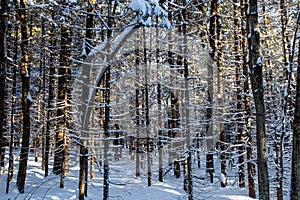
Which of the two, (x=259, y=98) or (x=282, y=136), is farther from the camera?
(x=282, y=136)

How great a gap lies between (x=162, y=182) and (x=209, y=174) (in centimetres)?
283

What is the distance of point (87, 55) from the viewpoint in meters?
7.73

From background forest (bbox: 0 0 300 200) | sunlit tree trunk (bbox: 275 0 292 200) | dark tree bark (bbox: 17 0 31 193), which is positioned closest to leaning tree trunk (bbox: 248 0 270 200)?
background forest (bbox: 0 0 300 200)

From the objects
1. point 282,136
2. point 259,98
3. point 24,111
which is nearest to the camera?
point 259,98

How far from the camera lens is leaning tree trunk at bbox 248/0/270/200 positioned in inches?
218

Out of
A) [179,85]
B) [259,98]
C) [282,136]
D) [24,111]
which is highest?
[179,85]

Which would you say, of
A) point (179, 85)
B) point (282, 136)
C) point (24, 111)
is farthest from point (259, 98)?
point (24, 111)

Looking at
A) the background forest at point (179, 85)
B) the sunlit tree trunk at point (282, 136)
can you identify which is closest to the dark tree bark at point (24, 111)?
the background forest at point (179, 85)

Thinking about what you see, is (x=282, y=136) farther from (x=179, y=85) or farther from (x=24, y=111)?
(x=24, y=111)

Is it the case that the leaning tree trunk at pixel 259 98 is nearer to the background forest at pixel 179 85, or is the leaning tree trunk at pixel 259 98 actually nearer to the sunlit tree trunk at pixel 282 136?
the background forest at pixel 179 85

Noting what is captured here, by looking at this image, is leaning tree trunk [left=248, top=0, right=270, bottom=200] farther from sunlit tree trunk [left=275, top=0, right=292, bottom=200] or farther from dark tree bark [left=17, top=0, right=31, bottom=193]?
dark tree bark [left=17, top=0, right=31, bottom=193]

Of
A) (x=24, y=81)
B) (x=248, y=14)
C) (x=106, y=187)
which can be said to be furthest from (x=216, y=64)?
(x=24, y=81)

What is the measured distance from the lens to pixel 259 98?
5.64m

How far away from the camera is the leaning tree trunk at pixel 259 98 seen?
5539 millimetres
